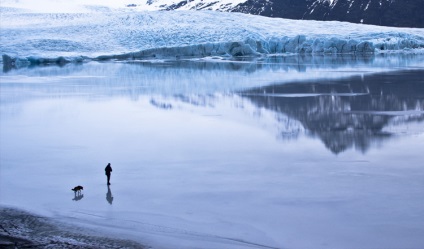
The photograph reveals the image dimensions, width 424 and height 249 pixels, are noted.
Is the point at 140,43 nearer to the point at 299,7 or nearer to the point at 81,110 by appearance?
the point at 81,110

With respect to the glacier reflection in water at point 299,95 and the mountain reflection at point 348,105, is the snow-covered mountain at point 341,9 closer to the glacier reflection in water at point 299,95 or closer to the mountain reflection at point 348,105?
Answer: the glacier reflection in water at point 299,95

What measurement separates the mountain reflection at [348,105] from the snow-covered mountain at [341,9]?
352 ft

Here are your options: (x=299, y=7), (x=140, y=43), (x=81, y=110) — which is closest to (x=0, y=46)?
(x=140, y=43)

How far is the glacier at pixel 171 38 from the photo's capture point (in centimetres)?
4075

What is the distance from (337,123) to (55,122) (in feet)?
19.9

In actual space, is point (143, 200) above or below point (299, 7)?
below

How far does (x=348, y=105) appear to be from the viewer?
44.2 feet

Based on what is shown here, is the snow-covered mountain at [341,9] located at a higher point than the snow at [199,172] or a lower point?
higher

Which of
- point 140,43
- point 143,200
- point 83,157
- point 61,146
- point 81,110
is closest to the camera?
point 143,200

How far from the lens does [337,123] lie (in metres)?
10.9

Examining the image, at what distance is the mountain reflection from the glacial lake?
54mm

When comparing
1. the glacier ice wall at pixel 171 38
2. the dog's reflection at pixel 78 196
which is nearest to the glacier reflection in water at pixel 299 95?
the dog's reflection at pixel 78 196

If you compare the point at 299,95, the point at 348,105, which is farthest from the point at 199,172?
the point at 299,95

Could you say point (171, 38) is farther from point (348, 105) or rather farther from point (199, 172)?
point (199, 172)
